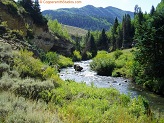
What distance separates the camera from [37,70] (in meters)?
18.2

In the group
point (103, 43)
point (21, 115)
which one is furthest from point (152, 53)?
point (103, 43)

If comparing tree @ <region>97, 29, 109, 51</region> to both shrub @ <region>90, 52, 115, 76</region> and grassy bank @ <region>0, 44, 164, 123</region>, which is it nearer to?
shrub @ <region>90, 52, 115, 76</region>

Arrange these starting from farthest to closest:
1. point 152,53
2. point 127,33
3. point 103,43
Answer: point 103,43
point 127,33
point 152,53

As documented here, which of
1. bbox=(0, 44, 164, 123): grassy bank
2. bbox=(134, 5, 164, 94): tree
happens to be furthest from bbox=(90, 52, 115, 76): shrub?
bbox=(0, 44, 164, 123): grassy bank

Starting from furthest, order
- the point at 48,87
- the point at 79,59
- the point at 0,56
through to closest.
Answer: the point at 79,59 < the point at 0,56 < the point at 48,87

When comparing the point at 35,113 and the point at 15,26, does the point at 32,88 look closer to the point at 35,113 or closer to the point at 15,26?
the point at 35,113

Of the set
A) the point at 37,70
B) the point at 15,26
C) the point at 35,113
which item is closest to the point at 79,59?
the point at 15,26

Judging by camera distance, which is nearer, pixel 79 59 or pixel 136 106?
pixel 136 106

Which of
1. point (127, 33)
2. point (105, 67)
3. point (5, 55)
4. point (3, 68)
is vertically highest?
point (5, 55)

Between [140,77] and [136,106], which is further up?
[136,106]

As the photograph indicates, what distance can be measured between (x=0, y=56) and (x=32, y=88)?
563 cm

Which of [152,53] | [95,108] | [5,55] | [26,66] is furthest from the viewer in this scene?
[152,53]

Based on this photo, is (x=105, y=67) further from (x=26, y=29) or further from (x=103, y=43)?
(x=103, y=43)

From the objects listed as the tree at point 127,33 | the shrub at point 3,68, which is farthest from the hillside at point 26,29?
the tree at point 127,33
